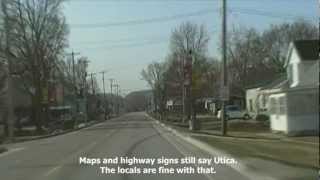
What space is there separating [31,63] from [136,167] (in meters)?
50.8

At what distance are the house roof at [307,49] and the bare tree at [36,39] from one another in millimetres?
54798

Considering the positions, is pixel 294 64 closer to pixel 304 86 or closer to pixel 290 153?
pixel 304 86

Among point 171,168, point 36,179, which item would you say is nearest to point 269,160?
point 171,168

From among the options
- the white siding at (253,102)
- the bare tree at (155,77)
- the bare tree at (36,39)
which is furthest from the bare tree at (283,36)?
the bare tree at (155,77)

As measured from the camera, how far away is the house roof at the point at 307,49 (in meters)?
12.5

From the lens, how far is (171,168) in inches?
766

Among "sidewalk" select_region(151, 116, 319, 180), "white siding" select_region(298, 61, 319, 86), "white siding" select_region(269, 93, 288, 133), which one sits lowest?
"sidewalk" select_region(151, 116, 319, 180)

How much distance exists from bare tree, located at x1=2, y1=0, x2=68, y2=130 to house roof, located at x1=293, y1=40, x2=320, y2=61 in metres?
54.8

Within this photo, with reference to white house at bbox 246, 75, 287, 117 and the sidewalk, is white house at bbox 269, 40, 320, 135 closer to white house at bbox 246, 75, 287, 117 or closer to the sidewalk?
the sidewalk

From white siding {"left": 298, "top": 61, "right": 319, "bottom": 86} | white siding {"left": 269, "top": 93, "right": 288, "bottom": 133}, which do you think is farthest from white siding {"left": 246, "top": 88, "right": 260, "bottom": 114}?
white siding {"left": 298, "top": 61, "right": 319, "bottom": 86}

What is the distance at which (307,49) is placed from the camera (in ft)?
43.7

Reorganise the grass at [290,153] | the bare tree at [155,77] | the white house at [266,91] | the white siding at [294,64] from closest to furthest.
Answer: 1. the white siding at [294,64]
2. the grass at [290,153]
3. the white house at [266,91]
4. the bare tree at [155,77]

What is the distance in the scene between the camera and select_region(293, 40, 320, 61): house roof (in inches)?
493

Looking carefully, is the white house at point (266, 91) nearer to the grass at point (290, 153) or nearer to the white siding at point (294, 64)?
the white siding at point (294, 64)
